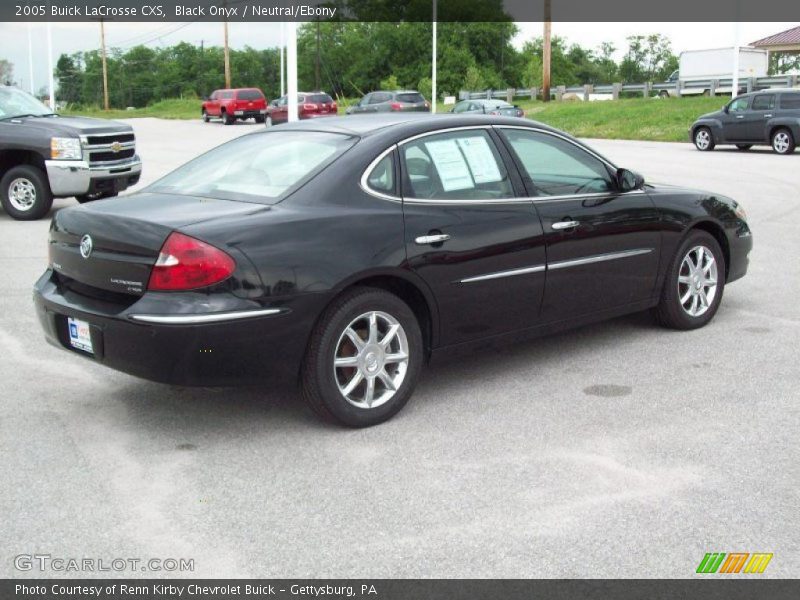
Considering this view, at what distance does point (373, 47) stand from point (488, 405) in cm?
9149

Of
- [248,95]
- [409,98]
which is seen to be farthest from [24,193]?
[248,95]

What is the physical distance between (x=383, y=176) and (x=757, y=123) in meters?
22.5

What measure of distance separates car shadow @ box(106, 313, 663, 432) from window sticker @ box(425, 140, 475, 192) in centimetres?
91

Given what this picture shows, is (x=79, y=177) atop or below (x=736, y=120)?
below

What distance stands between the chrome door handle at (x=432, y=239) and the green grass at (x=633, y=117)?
2845cm

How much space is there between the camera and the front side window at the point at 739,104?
25.7 meters

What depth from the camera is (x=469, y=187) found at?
5.60 metres

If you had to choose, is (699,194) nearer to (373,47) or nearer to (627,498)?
(627,498)

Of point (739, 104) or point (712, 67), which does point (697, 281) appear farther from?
point (712, 67)

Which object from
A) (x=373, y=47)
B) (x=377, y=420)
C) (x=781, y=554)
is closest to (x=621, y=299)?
(x=377, y=420)

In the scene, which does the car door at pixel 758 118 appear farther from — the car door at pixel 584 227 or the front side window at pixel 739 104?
the car door at pixel 584 227

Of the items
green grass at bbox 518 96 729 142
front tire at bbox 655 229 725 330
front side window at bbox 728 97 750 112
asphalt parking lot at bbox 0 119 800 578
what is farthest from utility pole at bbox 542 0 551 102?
asphalt parking lot at bbox 0 119 800 578

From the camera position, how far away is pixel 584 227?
239 inches

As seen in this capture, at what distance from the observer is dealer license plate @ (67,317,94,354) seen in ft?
16.2
